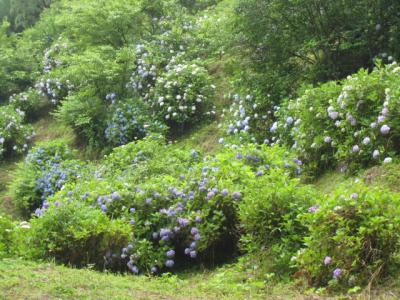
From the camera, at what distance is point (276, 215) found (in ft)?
17.8

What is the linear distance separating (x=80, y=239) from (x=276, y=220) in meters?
1.97

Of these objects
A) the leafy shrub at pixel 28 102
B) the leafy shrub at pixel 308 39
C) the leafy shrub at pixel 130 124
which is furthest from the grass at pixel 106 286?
the leafy shrub at pixel 28 102

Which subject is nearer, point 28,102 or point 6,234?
point 6,234

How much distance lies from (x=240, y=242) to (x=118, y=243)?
48.2 inches

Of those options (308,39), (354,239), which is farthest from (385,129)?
(308,39)

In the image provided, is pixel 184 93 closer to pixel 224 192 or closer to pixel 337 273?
pixel 224 192

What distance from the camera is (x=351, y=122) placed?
6645mm

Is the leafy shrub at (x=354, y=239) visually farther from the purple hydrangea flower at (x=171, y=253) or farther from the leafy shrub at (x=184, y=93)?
the leafy shrub at (x=184, y=93)

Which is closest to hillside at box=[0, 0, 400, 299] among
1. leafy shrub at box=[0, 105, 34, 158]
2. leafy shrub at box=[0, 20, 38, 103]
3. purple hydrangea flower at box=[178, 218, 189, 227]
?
purple hydrangea flower at box=[178, 218, 189, 227]

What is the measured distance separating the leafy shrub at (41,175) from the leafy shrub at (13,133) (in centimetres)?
239

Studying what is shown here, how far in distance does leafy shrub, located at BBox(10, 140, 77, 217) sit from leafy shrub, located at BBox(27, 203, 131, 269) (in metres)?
4.07

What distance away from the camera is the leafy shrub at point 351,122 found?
638 cm

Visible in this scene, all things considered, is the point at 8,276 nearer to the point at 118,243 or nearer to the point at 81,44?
the point at 118,243

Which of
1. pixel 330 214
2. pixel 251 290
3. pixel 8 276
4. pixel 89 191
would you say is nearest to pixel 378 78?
pixel 330 214
